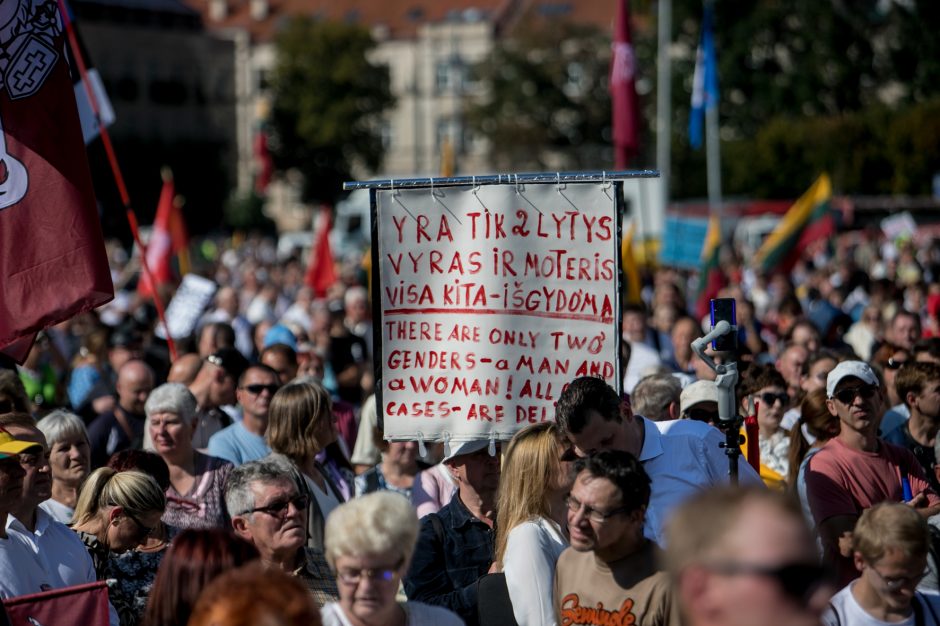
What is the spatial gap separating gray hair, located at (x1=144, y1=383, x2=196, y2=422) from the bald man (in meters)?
1.18

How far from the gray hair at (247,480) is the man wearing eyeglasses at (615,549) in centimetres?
121

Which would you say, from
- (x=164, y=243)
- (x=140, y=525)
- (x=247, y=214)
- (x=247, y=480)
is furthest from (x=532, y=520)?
(x=247, y=214)

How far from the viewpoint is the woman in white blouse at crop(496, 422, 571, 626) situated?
15.6 feet

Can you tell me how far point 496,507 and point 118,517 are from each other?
1.30m

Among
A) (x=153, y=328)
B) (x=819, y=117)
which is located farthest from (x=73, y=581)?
(x=819, y=117)

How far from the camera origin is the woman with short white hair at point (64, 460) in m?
6.61

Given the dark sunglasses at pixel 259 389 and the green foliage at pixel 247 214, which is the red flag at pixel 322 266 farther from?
the green foliage at pixel 247 214

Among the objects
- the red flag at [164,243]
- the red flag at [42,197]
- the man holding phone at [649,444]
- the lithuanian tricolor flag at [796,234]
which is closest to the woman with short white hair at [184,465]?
the red flag at [42,197]

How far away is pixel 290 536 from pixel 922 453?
126 inches

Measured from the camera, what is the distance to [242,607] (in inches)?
135

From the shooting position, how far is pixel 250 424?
7645mm

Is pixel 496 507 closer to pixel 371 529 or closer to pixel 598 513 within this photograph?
pixel 598 513

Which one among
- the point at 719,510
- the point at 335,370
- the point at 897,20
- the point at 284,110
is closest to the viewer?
the point at 719,510

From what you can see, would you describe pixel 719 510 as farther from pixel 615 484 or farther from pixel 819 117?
pixel 819 117
